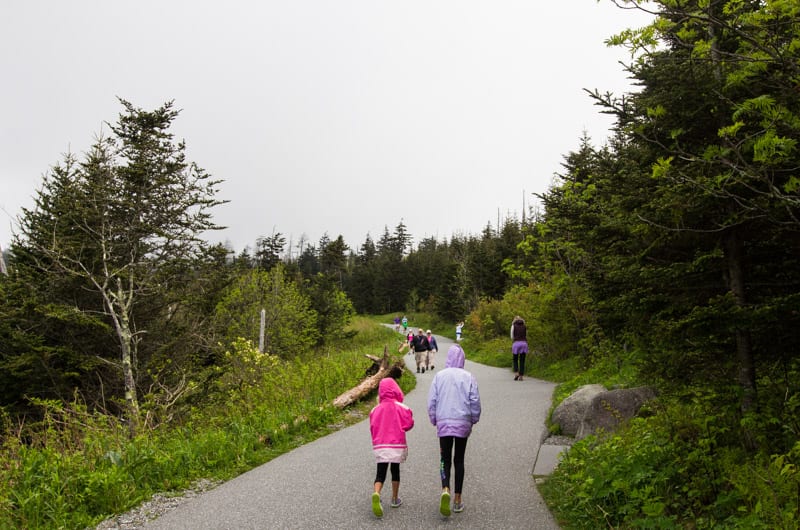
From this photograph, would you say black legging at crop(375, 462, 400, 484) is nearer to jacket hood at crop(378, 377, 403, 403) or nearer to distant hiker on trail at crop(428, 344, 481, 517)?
distant hiker on trail at crop(428, 344, 481, 517)

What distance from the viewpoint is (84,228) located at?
14953mm

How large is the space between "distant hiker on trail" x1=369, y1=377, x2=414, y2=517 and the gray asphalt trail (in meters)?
0.34

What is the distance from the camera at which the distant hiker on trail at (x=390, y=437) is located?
5.48 metres

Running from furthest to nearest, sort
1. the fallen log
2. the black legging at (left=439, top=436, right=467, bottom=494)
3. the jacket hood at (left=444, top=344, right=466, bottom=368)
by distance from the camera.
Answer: the fallen log, the jacket hood at (left=444, top=344, right=466, bottom=368), the black legging at (left=439, top=436, right=467, bottom=494)

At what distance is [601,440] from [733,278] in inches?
110

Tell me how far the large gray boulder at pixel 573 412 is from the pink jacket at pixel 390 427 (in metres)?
3.87

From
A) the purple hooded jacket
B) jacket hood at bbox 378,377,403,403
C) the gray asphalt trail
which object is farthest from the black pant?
jacket hood at bbox 378,377,403,403

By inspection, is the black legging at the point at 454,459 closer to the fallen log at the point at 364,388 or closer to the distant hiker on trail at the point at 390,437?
the distant hiker on trail at the point at 390,437

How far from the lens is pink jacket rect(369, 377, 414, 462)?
549cm

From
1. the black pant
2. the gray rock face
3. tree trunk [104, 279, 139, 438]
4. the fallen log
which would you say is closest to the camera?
the gray rock face

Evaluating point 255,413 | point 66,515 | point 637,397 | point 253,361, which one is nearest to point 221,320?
point 253,361

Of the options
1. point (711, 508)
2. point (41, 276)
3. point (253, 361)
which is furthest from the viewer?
point (41, 276)

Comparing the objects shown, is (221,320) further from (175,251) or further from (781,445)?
(781,445)

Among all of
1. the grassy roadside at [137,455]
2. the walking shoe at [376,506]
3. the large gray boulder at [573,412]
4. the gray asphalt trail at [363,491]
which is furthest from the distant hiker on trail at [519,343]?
the walking shoe at [376,506]
